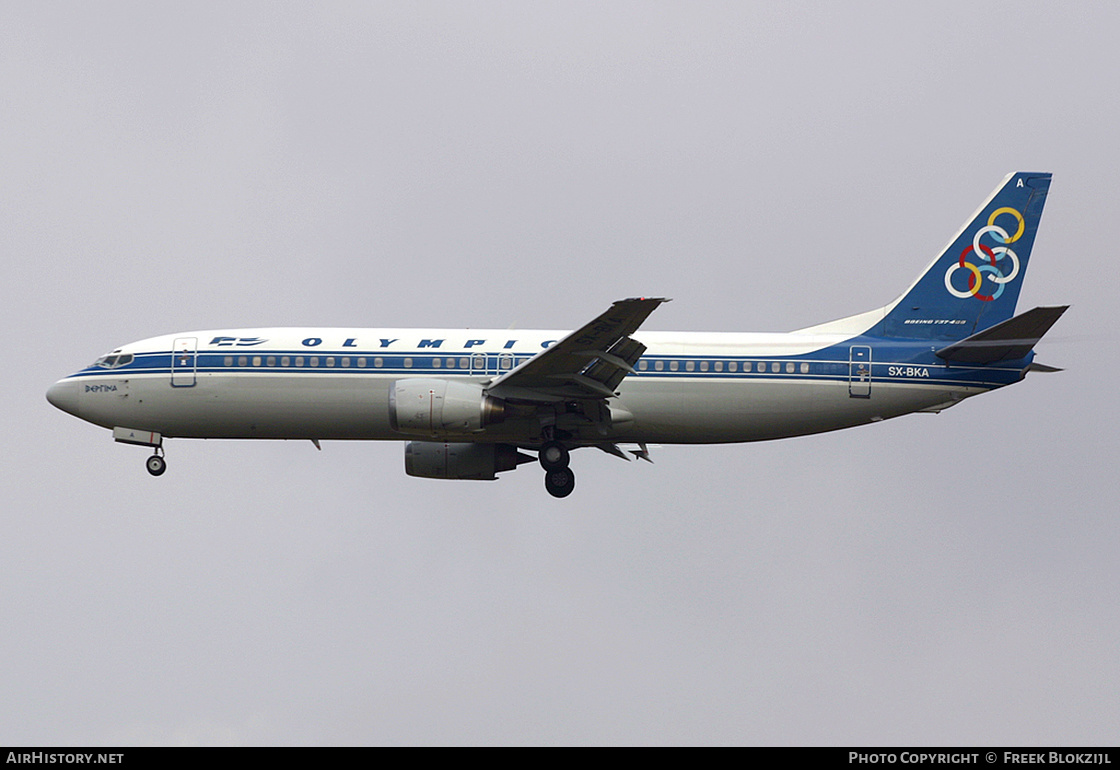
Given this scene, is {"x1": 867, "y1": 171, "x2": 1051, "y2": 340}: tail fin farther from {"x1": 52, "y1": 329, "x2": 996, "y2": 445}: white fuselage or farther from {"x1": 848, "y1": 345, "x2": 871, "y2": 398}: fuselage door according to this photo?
{"x1": 52, "y1": 329, "x2": 996, "y2": 445}: white fuselage

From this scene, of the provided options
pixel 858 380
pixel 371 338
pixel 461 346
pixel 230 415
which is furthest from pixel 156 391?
pixel 858 380

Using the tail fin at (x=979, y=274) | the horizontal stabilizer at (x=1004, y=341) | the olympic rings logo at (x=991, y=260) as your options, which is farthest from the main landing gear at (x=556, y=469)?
the olympic rings logo at (x=991, y=260)

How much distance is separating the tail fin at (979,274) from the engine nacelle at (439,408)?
1065 cm

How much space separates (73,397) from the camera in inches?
1542

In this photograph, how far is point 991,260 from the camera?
128 feet

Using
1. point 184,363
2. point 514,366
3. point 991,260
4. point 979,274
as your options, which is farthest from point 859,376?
point 184,363

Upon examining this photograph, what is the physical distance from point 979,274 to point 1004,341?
12.0ft

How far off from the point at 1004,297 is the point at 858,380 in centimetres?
507

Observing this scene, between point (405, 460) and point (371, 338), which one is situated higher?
point (371, 338)

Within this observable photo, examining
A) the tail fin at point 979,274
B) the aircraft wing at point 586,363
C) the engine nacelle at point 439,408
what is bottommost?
the engine nacelle at point 439,408

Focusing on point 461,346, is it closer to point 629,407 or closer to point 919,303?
point 629,407

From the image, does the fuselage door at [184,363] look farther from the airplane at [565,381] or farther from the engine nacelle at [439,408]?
the engine nacelle at [439,408]

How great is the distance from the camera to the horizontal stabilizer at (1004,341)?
34406 mm

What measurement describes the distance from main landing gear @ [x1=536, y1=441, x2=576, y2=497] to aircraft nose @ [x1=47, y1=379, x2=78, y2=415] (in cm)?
1287
